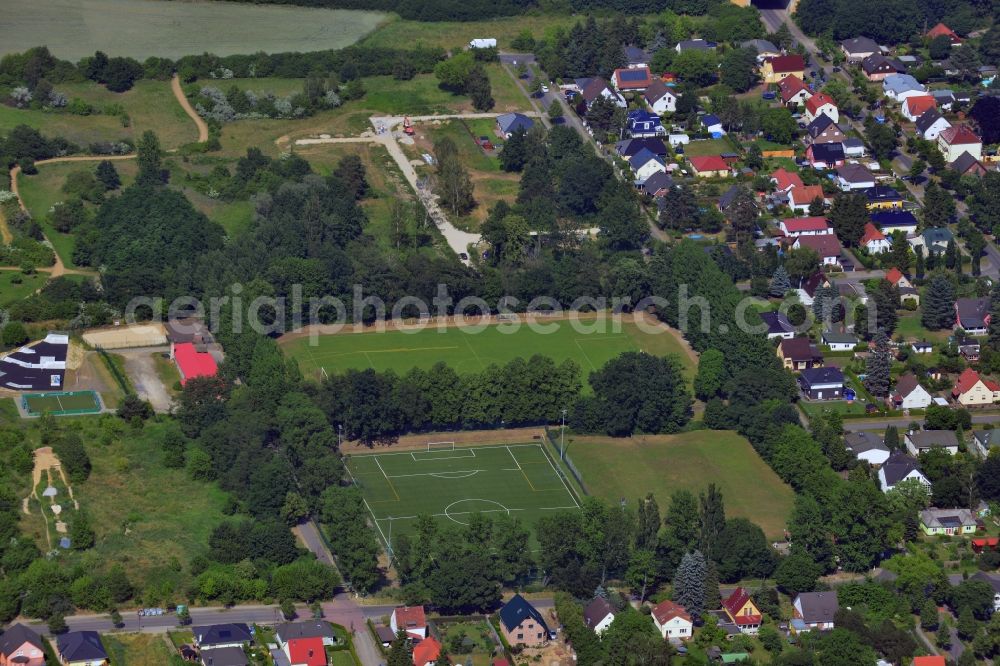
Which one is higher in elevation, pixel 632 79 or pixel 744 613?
pixel 744 613

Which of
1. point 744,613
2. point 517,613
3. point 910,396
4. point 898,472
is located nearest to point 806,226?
point 910,396

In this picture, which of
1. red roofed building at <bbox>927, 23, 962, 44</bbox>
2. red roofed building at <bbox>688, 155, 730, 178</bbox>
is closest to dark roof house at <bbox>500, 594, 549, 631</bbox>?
red roofed building at <bbox>688, 155, 730, 178</bbox>

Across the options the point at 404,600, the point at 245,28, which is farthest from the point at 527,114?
the point at 404,600

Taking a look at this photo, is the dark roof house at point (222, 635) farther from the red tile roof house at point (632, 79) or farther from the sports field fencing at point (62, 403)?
the red tile roof house at point (632, 79)

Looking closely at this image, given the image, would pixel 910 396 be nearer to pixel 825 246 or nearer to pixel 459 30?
pixel 825 246

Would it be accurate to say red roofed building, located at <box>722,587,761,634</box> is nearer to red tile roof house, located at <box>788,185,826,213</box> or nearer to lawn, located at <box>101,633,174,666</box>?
lawn, located at <box>101,633,174,666</box>

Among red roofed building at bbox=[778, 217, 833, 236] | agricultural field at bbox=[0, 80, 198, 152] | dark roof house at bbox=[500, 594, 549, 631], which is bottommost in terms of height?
red roofed building at bbox=[778, 217, 833, 236]

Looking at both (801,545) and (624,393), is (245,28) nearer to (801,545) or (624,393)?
(624,393)
